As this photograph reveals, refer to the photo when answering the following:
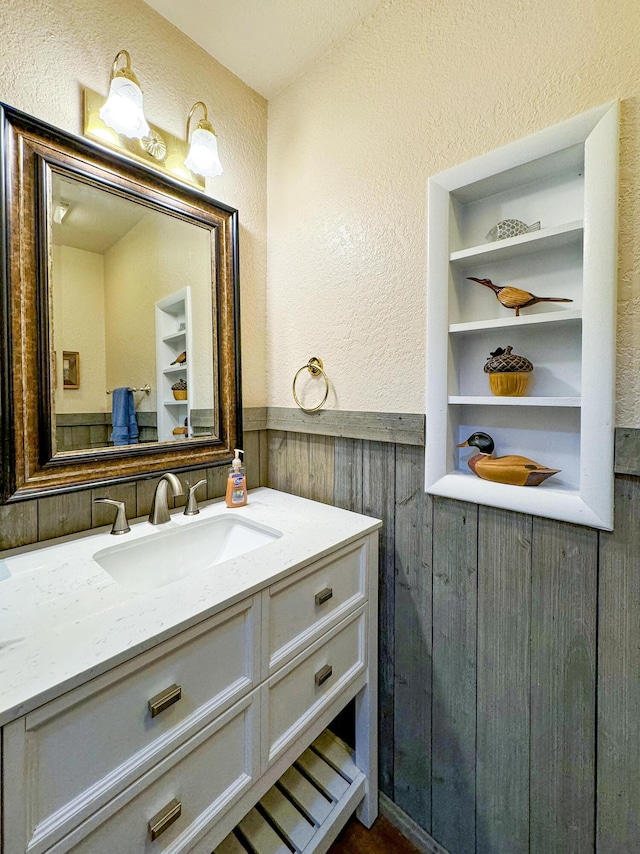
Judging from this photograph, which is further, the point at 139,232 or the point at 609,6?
the point at 139,232

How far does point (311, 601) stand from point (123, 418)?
29.6 inches

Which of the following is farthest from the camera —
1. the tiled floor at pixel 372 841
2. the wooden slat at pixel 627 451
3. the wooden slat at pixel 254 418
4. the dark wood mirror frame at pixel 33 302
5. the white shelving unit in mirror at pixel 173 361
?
the wooden slat at pixel 254 418

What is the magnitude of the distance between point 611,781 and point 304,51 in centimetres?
225

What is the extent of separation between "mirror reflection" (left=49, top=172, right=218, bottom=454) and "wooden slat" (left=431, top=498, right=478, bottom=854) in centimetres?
87

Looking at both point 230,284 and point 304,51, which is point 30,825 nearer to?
point 230,284

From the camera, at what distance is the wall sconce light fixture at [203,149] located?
1.21m

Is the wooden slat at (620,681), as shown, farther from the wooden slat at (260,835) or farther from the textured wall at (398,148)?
the wooden slat at (260,835)

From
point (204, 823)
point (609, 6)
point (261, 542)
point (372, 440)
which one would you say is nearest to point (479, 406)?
point (372, 440)

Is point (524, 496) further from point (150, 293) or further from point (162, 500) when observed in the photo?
point (150, 293)

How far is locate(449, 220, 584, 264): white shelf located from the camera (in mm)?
853

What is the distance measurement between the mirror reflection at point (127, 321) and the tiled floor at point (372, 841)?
1.31m

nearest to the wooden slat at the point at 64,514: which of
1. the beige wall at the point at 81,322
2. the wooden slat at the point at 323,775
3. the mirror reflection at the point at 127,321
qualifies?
the mirror reflection at the point at 127,321

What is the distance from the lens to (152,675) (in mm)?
636

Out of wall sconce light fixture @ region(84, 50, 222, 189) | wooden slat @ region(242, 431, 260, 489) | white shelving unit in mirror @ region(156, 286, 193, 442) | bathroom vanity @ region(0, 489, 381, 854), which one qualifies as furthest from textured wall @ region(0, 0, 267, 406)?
bathroom vanity @ region(0, 489, 381, 854)
